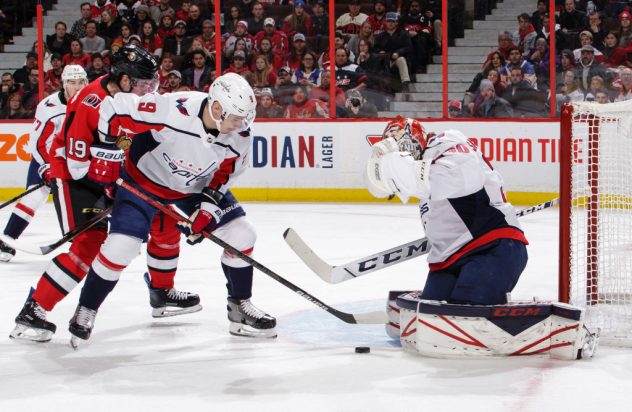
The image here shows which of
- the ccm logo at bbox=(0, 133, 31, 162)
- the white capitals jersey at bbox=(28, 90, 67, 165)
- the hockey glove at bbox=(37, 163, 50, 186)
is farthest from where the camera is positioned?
the ccm logo at bbox=(0, 133, 31, 162)

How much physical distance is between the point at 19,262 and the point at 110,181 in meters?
1.94

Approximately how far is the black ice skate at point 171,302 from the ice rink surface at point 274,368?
1.2 inches

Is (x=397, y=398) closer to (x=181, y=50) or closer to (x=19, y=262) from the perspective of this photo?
(x=19, y=262)

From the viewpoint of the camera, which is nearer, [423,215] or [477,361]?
[477,361]

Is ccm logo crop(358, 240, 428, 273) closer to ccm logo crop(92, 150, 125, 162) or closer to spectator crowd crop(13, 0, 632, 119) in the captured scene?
ccm logo crop(92, 150, 125, 162)

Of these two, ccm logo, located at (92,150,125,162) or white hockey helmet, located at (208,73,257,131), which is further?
ccm logo, located at (92,150,125,162)

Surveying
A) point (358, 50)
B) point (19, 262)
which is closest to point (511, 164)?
point (358, 50)

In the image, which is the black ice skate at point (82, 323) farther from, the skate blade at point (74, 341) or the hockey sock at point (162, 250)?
the hockey sock at point (162, 250)

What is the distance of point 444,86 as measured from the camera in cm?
806

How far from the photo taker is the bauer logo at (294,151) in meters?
8.25

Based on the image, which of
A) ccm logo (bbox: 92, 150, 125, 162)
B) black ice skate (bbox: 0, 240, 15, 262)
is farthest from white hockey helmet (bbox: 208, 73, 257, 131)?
black ice skate (bbox: 0, 240, 15, 262)

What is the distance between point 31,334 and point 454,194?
1.52 meters

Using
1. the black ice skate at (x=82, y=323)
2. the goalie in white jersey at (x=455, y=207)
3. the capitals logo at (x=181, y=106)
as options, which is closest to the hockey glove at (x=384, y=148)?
the goalie in white jersey at (x=455, y=207)

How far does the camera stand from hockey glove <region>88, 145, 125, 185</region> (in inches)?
143
